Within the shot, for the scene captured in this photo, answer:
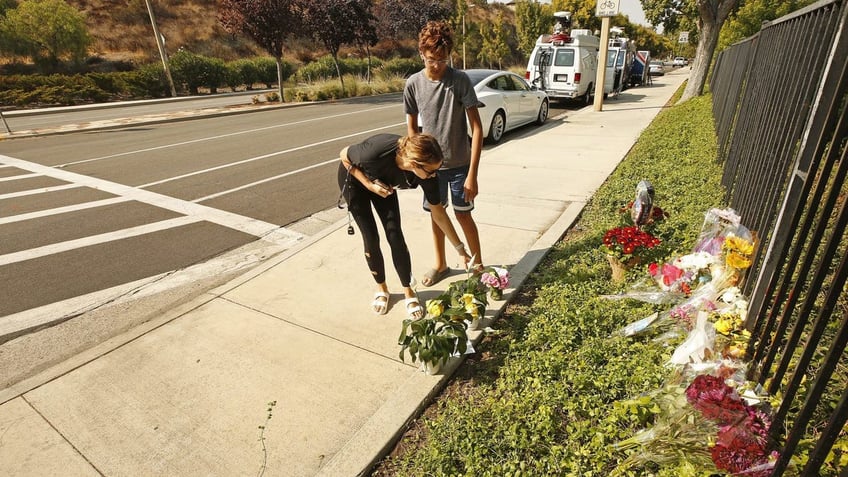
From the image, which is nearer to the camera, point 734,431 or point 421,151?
point 734,431

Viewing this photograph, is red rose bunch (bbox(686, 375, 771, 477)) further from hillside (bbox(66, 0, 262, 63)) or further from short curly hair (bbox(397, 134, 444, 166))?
hillside (bbox(66, 0, 262, 63))

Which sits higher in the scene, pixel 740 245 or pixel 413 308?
pixel 740 245

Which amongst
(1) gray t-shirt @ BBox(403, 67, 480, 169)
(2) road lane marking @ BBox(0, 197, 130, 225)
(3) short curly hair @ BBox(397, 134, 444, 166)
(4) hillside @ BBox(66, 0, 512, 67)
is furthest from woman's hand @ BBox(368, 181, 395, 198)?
(4) hillside @ BBox(66, 0, 512, 67)

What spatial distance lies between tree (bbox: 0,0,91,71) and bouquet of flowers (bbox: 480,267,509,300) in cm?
4370

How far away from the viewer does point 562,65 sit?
1436 centimetres

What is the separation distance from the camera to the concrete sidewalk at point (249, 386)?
2.20 meters

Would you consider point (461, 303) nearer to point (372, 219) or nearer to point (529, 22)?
point (372, 219)

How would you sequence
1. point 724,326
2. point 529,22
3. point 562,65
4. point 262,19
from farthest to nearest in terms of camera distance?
point 529,22
point 262,19
point 562,65
point 724,326

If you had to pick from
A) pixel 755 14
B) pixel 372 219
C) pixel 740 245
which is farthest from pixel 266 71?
pixel 740 245

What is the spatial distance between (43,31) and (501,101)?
39940 mm

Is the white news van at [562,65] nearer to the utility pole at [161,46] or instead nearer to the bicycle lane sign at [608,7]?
the bicycle lane sign at [608,7]

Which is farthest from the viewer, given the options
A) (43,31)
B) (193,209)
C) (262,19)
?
(43,31)

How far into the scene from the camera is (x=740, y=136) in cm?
441

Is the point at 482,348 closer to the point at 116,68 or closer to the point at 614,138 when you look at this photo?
the point at 614,138
